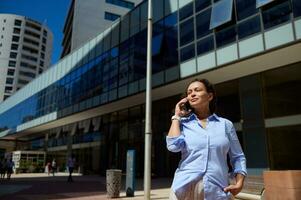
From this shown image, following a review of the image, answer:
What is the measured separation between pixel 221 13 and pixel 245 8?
139cm

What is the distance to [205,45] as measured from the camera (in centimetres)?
1791

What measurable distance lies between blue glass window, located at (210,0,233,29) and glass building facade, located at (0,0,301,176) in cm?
6

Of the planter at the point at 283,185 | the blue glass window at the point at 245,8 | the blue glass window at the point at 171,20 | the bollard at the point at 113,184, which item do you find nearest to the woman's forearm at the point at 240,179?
the planter at the point at 283,185

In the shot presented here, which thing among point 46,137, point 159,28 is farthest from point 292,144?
point 46,137

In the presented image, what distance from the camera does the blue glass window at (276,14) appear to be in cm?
1420

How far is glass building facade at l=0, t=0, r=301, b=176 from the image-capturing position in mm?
15578

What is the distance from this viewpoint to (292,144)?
52.0ft

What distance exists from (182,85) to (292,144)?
752 centimetres

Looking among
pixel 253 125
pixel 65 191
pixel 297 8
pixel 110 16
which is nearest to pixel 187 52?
pixel 253 125

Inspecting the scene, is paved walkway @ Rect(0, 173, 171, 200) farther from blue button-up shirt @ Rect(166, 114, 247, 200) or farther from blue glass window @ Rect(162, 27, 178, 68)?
blue button-up shirt @ Rect(166, 114, 247, 200)

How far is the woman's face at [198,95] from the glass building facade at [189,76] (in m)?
12.4

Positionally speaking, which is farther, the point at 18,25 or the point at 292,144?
the point at 18,25

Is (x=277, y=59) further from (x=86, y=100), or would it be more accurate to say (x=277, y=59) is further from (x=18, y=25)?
(x=18, y=25)

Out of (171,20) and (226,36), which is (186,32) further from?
(226,36)
